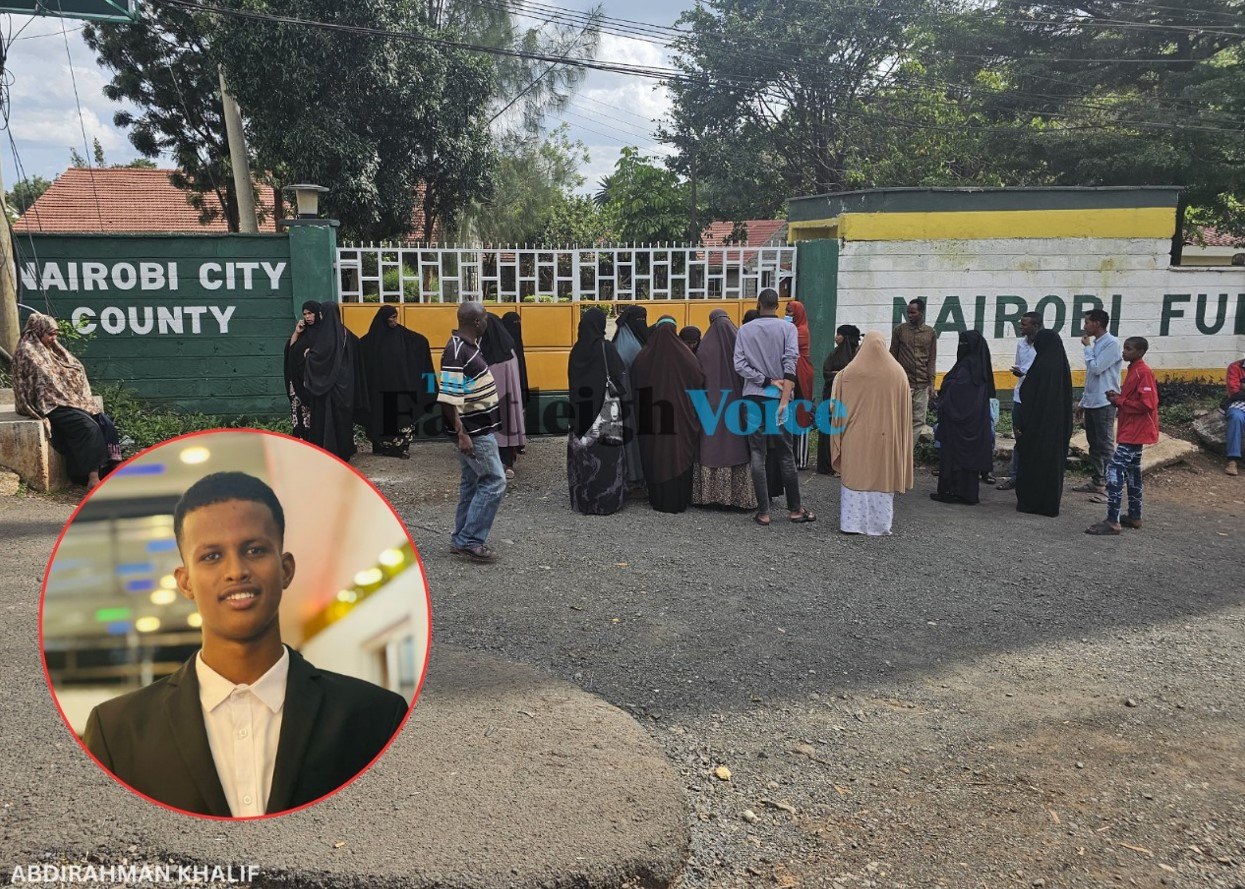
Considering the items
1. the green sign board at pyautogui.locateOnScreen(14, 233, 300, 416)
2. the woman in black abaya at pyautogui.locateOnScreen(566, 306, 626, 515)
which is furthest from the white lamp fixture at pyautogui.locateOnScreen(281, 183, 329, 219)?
the woman in black abaya at pyautogui.locateOnScreen(566, 306, 626, 515)

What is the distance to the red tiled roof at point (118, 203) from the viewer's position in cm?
3175

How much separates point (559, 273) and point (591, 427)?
307 cm

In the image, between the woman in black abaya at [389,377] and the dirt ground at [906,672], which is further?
the woman in black abaya at [389,377]

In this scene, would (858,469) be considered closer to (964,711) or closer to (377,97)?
(964,711)

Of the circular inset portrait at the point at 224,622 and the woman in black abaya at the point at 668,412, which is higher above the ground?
the circular inset portrait at the point at 224,622

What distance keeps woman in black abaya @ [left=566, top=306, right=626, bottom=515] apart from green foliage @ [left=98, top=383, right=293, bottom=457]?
3461 millimetres

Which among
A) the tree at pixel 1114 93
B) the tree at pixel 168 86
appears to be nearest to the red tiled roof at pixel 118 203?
the tree at pixel 168 86

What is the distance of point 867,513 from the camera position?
6.84m

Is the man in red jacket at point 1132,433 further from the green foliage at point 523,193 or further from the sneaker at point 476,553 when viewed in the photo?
the green foliage at point 523,193

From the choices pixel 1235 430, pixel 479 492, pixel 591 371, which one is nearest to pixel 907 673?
pixel 479 492

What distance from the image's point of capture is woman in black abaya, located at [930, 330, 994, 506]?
769cm

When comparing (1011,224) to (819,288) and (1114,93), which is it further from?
(1114,93)

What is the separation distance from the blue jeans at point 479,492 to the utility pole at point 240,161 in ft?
→ 50.1

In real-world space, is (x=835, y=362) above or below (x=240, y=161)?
below
